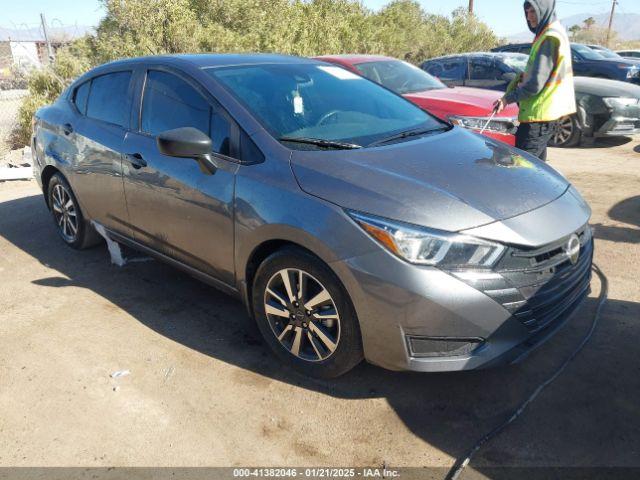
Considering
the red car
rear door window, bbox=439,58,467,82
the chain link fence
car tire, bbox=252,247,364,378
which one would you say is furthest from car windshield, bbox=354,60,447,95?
the chain link fence

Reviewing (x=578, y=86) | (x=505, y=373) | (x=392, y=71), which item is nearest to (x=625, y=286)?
(x=505, y=373)

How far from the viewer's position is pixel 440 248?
2459mm

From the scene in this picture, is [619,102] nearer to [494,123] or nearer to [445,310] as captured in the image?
[494,123]

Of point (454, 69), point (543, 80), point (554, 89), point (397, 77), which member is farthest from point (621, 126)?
point (543, 80)

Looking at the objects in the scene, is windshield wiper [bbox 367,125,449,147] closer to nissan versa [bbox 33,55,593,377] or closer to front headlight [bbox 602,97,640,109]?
nissan versa [bbox 33,55,593,377]

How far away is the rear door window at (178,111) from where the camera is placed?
10.6 feet

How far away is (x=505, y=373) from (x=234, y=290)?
5.19 ft

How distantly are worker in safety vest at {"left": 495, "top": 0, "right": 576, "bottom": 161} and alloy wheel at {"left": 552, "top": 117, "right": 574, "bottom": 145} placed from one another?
494 cm

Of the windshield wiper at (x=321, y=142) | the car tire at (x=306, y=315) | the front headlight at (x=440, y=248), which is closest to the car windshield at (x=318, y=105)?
the windshield wiper at (x=321, y=142)

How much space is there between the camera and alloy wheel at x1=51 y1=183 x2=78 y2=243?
15.8 ft

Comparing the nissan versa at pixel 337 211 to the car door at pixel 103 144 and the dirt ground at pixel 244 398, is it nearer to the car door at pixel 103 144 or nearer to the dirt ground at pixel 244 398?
the car door at pixel 103 144

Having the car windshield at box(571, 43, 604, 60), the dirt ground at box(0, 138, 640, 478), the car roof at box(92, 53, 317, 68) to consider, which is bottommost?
the dirt ground at box(0, 138, 640, 478)

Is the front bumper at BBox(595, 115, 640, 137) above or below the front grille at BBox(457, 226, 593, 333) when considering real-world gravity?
below

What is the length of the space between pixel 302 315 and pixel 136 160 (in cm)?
166
